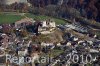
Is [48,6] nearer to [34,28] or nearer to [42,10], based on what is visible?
[42,10]

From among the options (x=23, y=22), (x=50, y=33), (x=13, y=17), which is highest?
(x=50, y=33)

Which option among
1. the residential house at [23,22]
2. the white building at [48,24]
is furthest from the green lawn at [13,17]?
the white building at [48,24]

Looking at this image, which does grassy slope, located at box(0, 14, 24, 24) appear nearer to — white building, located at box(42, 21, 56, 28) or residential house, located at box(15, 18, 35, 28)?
residential house, located at box(15, 18, 35, 28)

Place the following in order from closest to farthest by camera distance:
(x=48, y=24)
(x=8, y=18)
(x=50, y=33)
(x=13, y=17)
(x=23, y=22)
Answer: (x=50, y=33) → (x=48, y=24) → (x=23, y=22) → (x=8, y=18) → (x=13, y=17)

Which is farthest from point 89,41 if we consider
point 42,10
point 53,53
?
point 42,10

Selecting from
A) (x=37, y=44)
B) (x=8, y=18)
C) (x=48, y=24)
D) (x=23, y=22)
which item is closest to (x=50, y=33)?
(x=48, y=24)

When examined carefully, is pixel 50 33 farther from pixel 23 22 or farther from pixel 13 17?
pixel 13 17

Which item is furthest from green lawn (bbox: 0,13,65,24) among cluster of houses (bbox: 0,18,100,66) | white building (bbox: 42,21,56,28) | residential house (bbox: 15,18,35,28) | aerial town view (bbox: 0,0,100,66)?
white building (bbox: 42,21,56,28)

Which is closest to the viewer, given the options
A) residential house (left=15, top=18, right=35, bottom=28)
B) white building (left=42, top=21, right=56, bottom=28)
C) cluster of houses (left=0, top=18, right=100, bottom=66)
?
cluster of houses (left=0, top=18, right=100, bottom=66)
